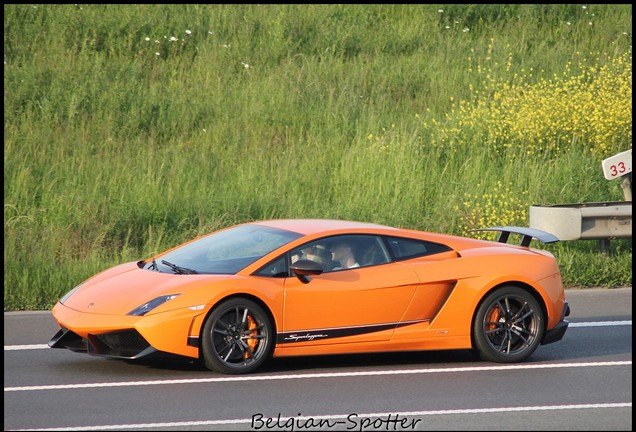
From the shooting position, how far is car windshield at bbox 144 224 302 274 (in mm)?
8961

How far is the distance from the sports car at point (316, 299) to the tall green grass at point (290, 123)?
12.5 ft

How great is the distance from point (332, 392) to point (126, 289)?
1954mm

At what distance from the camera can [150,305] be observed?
27.5 ft

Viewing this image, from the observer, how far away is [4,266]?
42.0ft

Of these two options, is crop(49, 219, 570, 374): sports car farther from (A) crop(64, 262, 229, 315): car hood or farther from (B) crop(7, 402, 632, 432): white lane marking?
(B) crop(7, 402, 632, 432): white lane marking

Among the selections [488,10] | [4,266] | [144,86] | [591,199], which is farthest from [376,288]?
[488,10]

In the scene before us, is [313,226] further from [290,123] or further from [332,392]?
[290,123]

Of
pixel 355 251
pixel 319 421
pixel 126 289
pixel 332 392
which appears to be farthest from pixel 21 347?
pixel 319 421

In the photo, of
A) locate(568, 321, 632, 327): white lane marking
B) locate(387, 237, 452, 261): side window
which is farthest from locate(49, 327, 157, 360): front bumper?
locate(568, 321, 632, 327): white lane marking

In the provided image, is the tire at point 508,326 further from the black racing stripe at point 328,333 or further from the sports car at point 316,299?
the black racing stripe at point 328,333

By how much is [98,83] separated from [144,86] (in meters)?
0.91

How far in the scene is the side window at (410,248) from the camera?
927 centimetres

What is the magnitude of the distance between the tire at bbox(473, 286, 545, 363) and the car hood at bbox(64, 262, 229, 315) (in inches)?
89.1

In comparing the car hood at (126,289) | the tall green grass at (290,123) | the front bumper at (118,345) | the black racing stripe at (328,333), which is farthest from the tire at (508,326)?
the tall green grass at (290,123)
